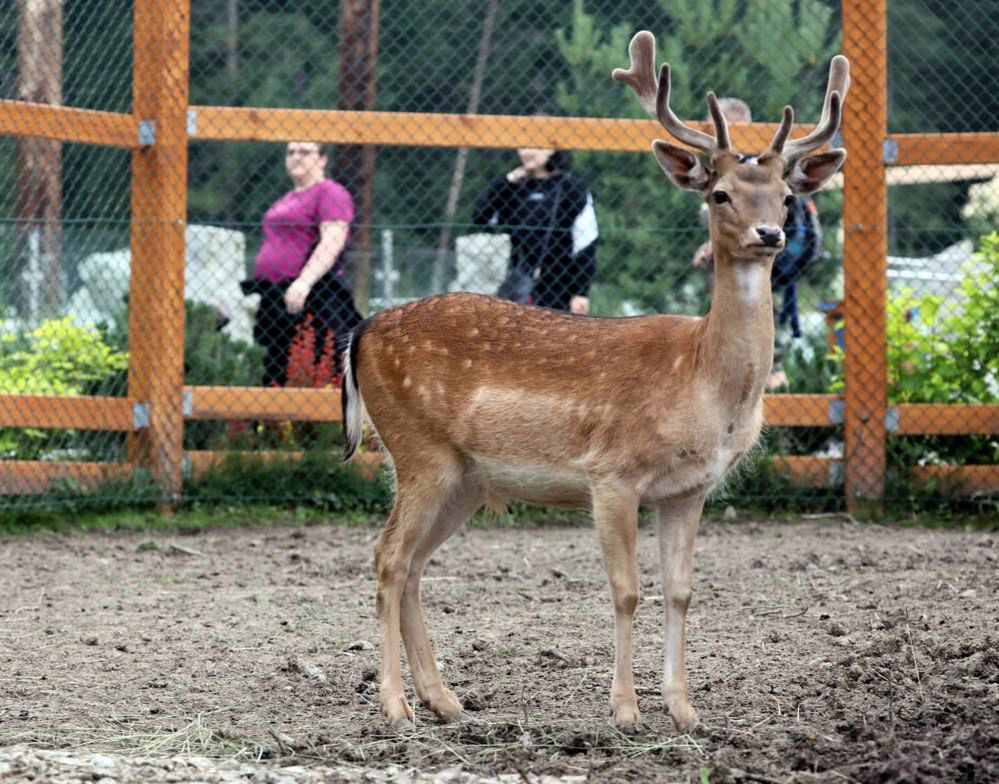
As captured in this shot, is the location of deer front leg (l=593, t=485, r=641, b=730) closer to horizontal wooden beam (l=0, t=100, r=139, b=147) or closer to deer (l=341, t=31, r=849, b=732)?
deer (l=341, t=31, r=849, b=732)

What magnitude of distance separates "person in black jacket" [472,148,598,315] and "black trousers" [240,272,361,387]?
88 centimetres

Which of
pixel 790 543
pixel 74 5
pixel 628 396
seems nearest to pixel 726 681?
pixel 628 396

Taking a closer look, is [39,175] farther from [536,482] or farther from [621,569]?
[621,569]

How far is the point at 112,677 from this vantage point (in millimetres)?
5168

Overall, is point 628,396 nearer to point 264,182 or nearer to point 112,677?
point 112,677

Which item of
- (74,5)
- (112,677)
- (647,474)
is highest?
(74,5)

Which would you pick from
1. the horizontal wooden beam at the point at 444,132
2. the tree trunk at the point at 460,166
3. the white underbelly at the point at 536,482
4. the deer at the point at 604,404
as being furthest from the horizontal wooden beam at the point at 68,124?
the tree trunk at the point at 460,166

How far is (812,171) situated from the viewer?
16.1ft

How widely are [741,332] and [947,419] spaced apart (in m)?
3.94

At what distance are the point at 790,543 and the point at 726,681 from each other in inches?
106

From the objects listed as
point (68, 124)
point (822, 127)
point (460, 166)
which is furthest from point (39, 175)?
point (460, 166)

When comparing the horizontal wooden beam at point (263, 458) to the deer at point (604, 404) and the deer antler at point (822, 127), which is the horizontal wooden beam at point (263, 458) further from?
the deer antler at point (822, 127)

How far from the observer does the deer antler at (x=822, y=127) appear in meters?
4.63

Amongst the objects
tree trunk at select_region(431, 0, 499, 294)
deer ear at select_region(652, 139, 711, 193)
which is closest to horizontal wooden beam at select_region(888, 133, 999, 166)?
deer ear at select_region(652, 139, 711, 193)
